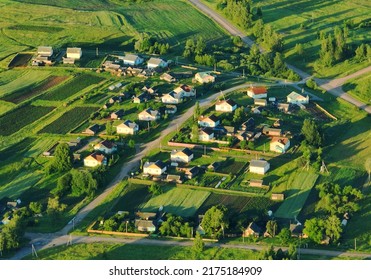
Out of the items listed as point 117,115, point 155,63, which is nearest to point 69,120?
point 117,115

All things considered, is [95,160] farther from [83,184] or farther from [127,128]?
[127,128]

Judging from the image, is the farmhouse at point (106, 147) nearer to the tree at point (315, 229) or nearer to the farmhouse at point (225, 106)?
the farmhouse at point (225, 106)

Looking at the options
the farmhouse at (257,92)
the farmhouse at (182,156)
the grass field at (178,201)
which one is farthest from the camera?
the farmhouse at (257,92)

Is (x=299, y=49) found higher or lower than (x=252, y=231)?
higher

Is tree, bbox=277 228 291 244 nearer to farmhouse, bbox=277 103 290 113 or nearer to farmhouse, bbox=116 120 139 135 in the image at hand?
farmhouse, bbox=116 120 139 135

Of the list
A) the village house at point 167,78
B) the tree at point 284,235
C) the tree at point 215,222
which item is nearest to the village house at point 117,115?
the village house at point 167,78

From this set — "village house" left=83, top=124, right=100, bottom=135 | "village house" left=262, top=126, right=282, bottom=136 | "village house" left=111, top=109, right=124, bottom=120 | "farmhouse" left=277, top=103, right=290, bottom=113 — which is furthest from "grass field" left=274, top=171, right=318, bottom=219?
"village house" left=111, top=109, right=124, bottom=120

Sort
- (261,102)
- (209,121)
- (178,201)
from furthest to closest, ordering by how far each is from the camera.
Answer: (261,102) → (209,121) → (178,201)
